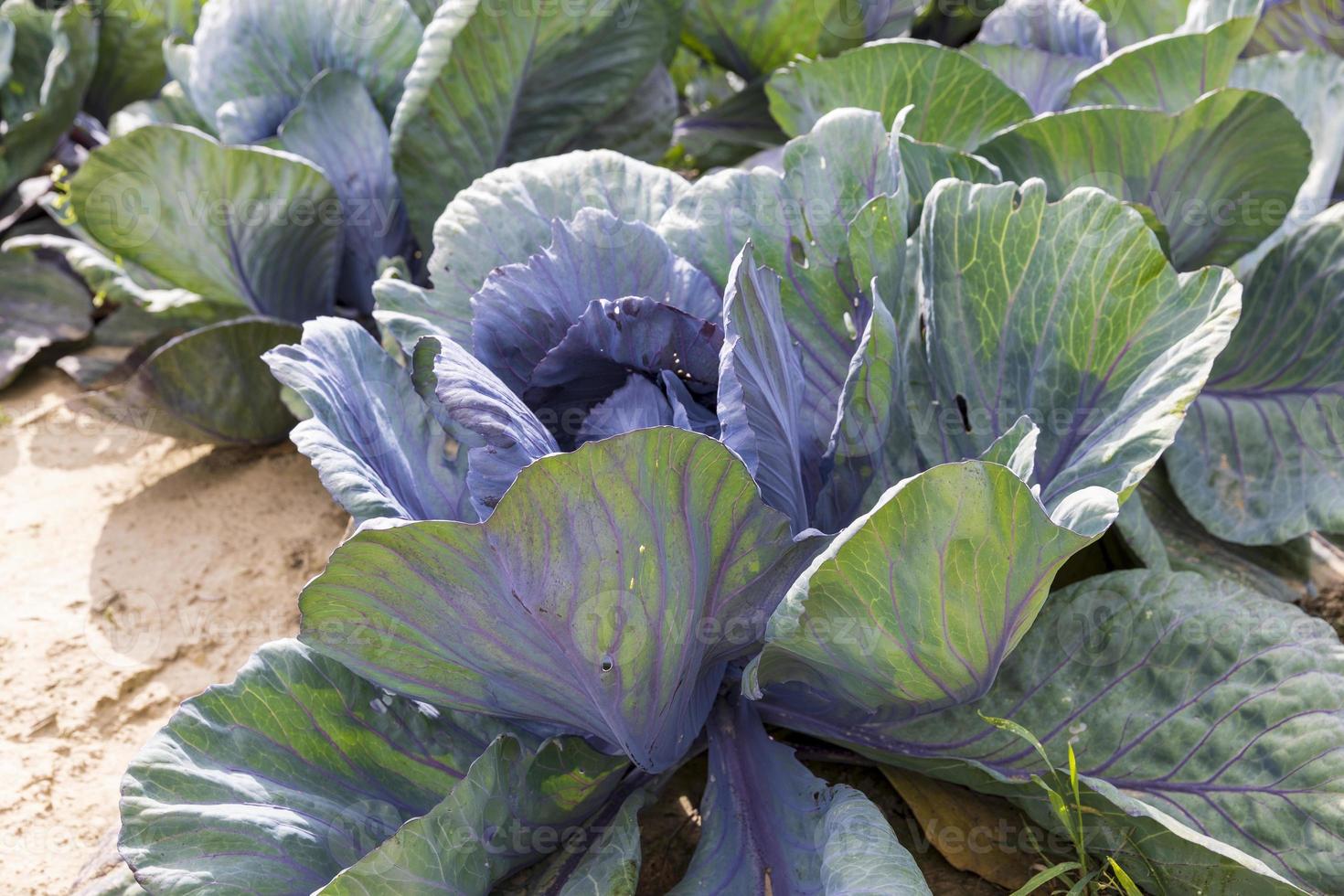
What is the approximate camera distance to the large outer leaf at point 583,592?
4.20ft

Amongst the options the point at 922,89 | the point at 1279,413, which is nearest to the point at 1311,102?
the point at 1279,413

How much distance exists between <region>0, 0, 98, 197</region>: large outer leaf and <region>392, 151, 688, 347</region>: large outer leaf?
219 cm

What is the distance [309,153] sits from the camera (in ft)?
9.11

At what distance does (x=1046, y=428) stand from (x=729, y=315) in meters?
0.61

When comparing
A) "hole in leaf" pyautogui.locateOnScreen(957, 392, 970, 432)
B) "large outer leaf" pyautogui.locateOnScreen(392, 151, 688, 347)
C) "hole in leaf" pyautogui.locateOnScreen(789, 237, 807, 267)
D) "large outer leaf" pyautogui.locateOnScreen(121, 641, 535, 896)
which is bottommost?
"large outer leaf" pyautogui.locateOnScreen(121, 641, 535, 896)

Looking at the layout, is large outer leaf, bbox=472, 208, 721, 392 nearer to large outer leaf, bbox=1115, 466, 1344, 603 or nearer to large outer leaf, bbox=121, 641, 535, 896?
large outer leaf, bbox=121, 641, 535, 896

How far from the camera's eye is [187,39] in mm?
3840

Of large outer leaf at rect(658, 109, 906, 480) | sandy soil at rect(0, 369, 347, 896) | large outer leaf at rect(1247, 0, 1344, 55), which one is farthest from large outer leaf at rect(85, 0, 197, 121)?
large outer leaf at rect(1247, 0, 1344, 55)

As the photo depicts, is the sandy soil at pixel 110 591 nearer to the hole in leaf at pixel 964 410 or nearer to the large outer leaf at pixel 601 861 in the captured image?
the large outer leaf at pixel 601 861

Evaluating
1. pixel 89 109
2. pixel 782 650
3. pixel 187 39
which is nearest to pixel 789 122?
pixel 782 650

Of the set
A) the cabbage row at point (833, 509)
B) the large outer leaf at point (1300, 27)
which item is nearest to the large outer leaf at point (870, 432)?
the cabbage row at point (833, 509)

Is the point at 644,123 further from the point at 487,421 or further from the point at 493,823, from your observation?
the point at 493,823

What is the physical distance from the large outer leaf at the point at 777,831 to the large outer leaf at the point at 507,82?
Answer: 1458mm

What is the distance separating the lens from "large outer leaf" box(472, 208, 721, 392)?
5.30 feet
